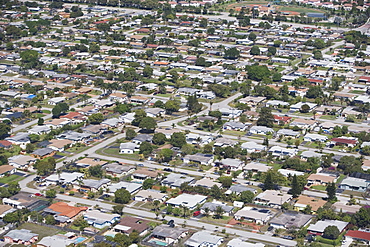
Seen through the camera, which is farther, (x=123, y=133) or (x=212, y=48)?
(x=212, y=48)

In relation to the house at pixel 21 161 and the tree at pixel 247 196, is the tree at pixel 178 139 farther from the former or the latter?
the house at pixel 21 161

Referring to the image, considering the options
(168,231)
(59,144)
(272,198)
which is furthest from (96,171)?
(272,198)

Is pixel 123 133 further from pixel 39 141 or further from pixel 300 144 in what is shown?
pixel 300 144

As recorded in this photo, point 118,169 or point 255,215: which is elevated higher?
point 118,169

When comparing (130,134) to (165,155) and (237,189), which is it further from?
(237,189)

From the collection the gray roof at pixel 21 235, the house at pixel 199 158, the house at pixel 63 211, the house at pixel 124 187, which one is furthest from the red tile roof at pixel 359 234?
the gray roof at pixel 21 235

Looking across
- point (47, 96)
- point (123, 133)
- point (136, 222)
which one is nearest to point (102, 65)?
point (47, 96)
